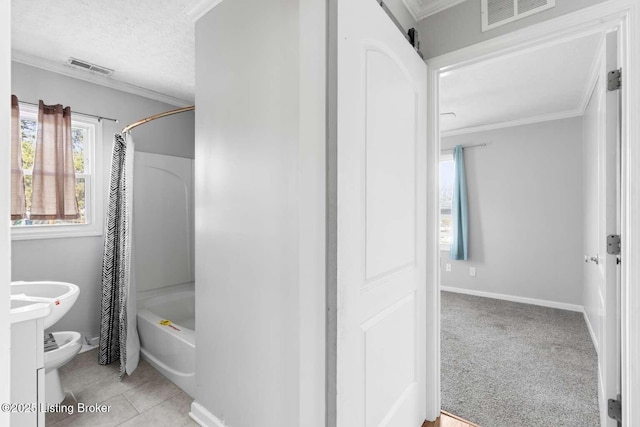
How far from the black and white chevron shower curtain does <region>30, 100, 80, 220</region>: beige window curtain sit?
40cm

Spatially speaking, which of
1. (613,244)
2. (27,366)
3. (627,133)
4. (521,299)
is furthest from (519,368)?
(27,366)

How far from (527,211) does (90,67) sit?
200 inches

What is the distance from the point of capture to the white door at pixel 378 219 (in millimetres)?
1044

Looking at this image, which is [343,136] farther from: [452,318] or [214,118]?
[452,318]

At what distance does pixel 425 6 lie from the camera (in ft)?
5.86

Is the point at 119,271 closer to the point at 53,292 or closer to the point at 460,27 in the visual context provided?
the point at 53,292

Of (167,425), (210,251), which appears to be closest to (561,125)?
(210,251)

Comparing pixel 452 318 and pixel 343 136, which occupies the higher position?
pixel 343 136

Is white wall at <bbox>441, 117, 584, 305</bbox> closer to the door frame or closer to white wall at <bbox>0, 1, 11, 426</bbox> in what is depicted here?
the door frame

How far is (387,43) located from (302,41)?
15.7 inches

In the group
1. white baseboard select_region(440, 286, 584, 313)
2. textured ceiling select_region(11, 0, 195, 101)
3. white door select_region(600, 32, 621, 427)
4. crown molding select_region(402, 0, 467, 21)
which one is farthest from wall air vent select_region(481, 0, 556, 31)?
white baseboard select_region(440, 286, 584, 313)

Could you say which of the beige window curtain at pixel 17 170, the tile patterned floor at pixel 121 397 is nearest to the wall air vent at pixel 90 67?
the beige window curtain at pixel 17 170

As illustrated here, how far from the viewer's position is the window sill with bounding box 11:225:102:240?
2387 mm

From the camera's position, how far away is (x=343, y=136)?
3.42ft
